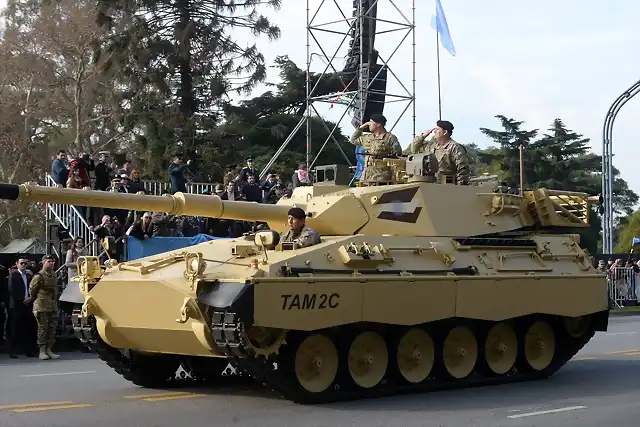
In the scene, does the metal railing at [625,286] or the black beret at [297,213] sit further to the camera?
the metal railing at [625,286]

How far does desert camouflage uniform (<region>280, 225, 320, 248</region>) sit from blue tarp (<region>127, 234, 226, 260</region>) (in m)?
8.14

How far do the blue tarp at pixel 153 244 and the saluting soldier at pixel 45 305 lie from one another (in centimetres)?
218

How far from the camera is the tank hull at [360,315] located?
11789 mm

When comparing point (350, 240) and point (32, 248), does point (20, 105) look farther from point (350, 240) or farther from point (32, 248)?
point (350, 240)

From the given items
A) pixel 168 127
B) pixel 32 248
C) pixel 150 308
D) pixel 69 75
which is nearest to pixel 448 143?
pixel 150 308

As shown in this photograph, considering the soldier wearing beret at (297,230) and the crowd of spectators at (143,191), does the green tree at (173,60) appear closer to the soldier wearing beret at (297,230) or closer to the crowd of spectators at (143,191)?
the crowd of spectators at (143,191)

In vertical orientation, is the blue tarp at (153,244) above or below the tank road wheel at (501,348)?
above

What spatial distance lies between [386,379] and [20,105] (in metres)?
31.6

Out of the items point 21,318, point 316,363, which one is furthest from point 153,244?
point 316,363

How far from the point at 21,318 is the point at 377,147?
25.3 ft

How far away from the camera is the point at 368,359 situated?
1299 cm

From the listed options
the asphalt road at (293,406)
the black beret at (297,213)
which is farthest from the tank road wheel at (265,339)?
the black beret at (297,213)

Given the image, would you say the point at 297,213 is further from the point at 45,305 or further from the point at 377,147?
the point at 45,305

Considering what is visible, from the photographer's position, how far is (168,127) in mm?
35406
